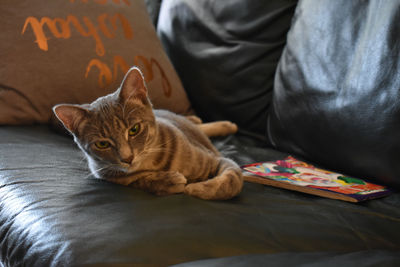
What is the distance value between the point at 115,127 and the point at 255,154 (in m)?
0.58

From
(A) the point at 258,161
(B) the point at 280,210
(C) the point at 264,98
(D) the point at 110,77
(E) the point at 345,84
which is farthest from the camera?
(C) the point at 264,98

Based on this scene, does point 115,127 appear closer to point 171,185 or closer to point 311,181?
point 171,185

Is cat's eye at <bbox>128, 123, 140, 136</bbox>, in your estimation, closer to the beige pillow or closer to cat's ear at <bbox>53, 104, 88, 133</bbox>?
cat's ear at <bbox>53, 104, 88, 133</bbox>

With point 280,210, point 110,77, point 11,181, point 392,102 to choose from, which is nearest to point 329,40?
point 392,102

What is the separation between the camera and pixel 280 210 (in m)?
0.89

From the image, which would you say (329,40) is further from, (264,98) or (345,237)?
(345,237)

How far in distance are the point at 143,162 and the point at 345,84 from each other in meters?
0.62

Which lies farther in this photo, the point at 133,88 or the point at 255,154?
the point at 255,154

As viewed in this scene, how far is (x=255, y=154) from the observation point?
1.39 meters

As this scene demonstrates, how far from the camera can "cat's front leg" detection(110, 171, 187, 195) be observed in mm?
956

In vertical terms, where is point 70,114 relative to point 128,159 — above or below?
above

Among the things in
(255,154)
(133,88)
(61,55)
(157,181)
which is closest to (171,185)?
(157,181)

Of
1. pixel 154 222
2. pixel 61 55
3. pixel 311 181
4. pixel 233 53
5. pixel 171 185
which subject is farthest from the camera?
pixel 233 53

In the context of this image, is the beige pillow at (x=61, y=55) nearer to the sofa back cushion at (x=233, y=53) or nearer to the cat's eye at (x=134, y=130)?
the sofa back cushion at (x=233, y=53)
